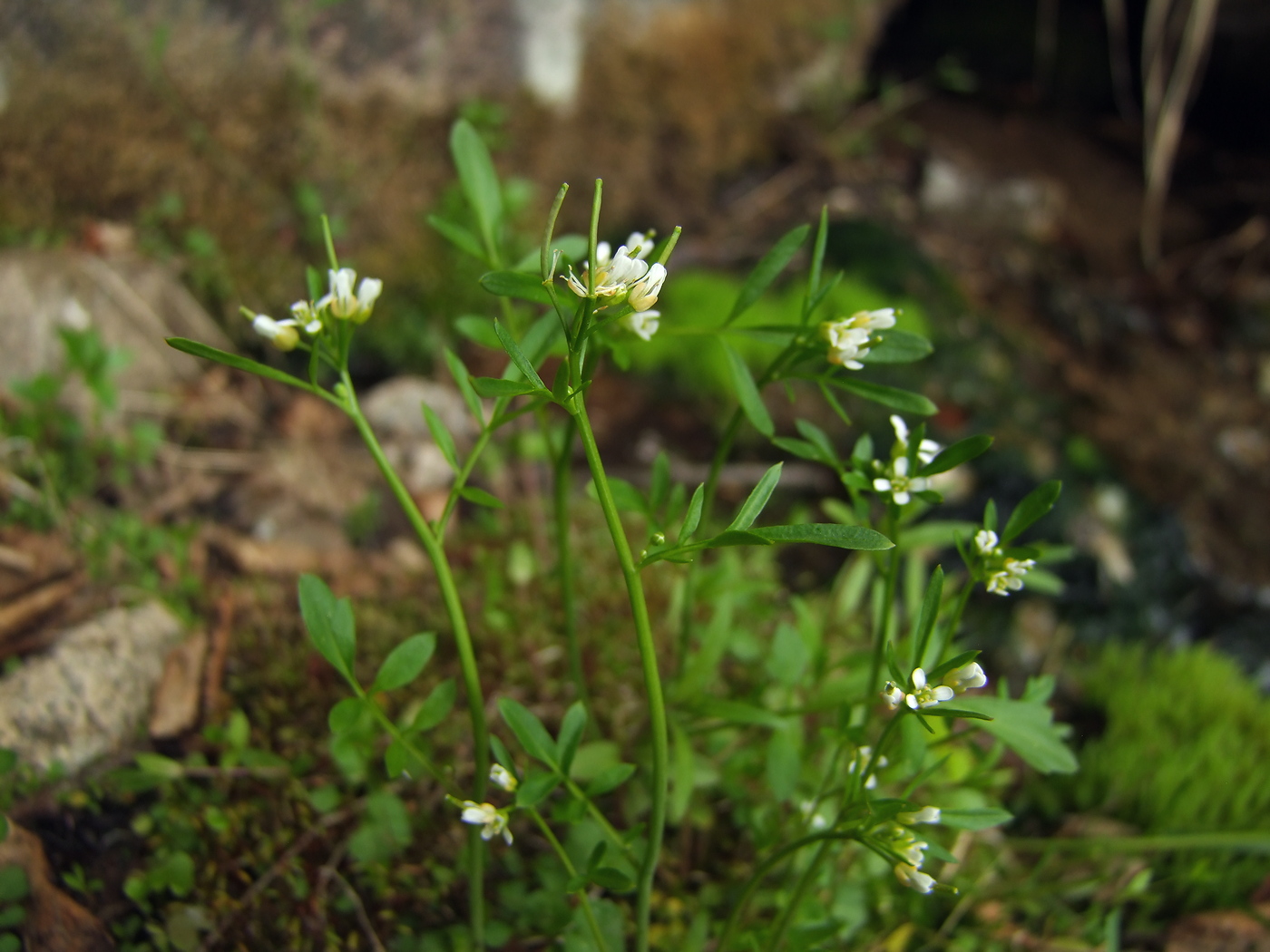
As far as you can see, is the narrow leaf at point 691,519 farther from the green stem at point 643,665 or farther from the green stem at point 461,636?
the green stem at point 461,636

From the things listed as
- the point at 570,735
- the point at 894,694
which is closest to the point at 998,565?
the point at 894,694

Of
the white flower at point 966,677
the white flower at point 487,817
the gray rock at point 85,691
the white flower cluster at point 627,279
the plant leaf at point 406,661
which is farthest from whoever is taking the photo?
the gray rock at point 85,691

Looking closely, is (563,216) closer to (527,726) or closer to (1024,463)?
(1024,463)

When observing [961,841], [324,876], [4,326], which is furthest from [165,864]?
[4,326]

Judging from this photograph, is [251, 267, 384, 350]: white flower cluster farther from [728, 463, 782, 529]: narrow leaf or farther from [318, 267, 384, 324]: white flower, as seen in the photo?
[728, 463, 782, 529]: narrow leaf

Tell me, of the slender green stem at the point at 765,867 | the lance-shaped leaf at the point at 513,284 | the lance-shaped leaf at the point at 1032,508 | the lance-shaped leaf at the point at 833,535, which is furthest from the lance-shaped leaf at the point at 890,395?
the slender green stem at the point at 765,867

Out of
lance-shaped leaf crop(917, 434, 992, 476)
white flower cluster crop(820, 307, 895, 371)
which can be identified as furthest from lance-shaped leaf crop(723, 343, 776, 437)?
lance-shaped leaf crop(917, 434, 992, 476)
